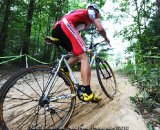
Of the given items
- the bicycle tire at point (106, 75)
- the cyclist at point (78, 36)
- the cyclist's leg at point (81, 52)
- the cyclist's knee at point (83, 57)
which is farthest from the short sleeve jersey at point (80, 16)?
the bicycle tire at point (106, 75)

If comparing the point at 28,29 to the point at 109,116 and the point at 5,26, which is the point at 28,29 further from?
the point at 109,116

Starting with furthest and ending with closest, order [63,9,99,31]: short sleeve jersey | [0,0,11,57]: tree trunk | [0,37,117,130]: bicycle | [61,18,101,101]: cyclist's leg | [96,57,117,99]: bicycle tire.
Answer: [0,0,11,57]: tree trunk
[96,57,117,99]: bicycle tire
[63,9,99,31]: short sleeve jersey
[61,18,101,101]: cyclist's leg
[0,37,117,130]: bicycle

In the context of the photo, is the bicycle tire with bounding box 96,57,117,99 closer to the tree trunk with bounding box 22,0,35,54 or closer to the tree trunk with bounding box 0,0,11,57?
the tree trunk with bounding box 0,0,11,57

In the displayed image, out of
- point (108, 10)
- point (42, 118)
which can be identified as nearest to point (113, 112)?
point (42, 118)

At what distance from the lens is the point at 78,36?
417cm

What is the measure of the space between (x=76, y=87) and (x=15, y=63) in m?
14.8

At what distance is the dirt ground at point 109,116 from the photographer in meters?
3.78

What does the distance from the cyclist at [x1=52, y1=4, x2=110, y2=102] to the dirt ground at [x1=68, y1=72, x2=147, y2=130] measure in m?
0.28

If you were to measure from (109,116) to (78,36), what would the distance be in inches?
55.4

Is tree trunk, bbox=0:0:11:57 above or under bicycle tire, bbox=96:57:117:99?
above

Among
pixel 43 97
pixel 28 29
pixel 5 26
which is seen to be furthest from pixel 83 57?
pixel 28 29

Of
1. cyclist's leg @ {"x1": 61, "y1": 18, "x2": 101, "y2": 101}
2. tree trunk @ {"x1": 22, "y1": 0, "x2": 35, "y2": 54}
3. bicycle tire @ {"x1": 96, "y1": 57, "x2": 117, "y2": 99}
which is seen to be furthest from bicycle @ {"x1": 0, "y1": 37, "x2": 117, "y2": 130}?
tree trunk @ {"x1": 22, "y1": 0, "x2": 35, "y2": 54}

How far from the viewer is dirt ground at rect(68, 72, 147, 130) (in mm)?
3778

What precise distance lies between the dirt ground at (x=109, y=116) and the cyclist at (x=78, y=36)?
284 mm
